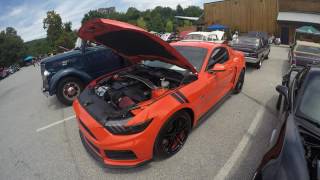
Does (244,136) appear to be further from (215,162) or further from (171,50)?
(171,50)

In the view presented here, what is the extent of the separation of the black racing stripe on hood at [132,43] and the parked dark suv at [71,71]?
7.01 feet

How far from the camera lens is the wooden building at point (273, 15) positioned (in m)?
28.1

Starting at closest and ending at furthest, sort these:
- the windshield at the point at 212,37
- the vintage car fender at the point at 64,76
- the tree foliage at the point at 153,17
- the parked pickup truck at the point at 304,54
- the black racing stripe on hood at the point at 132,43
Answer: the black racing stripe on hood at the point at 132,43 → the vintage car fender at the point at 64,76 → the parked pickup truck at the point at 304,54 → the windshield at the point at 212,37 → the tree foliage at the point at 153,17

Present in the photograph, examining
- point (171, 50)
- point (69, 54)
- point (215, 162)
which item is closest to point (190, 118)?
point (215, 162)

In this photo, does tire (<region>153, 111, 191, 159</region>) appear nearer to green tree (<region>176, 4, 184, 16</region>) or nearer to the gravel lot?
the gravel lot

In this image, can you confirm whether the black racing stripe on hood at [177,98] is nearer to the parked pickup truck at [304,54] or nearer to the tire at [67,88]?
the tire at [67,88]

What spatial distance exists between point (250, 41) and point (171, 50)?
302 inches

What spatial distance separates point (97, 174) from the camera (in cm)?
337

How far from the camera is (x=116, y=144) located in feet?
9.73

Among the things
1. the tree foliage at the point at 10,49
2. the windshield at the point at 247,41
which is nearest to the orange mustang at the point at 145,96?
the windshield at the point at 247,41

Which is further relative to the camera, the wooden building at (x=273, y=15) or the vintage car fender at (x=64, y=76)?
the wooden building at (x=273, y=15)

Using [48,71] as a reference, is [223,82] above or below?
below

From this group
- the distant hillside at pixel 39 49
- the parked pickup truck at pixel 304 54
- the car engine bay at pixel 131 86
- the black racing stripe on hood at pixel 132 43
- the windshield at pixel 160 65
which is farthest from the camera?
the distant hillside at pixel 39 49

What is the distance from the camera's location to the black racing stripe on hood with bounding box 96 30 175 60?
350 cm
